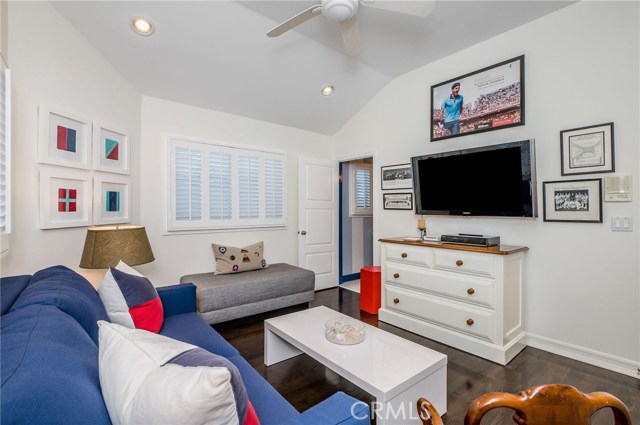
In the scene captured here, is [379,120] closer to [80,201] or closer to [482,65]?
[482,65]

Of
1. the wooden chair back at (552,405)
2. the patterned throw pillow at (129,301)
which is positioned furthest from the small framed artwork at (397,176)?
the wooden chair back at (552,405)

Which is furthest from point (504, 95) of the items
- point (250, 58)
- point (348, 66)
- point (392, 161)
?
point (250, 58)

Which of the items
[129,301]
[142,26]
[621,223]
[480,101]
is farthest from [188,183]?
[621,223]

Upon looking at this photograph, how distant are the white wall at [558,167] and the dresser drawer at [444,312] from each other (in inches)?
23.3

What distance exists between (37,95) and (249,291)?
2.32m

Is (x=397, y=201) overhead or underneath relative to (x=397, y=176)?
underneath

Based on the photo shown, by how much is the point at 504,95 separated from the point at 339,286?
3346 millimetres

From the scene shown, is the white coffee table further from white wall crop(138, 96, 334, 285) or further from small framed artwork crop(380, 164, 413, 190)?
small framed artwork crop(380, 164, 413, 190)

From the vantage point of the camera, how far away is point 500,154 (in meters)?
2.61

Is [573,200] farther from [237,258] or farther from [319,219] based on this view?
[237,258]

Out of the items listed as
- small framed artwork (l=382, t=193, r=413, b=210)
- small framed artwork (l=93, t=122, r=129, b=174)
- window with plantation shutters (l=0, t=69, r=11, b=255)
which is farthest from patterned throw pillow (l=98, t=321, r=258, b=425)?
small framed artwork (l=382, t=193, r=413, b=210)

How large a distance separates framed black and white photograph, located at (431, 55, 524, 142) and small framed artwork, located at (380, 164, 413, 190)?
1.60 ft

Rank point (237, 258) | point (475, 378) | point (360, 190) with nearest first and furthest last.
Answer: point (475, 378)
point (237, 258)
point (360, 190)

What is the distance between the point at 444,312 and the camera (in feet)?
8.88
